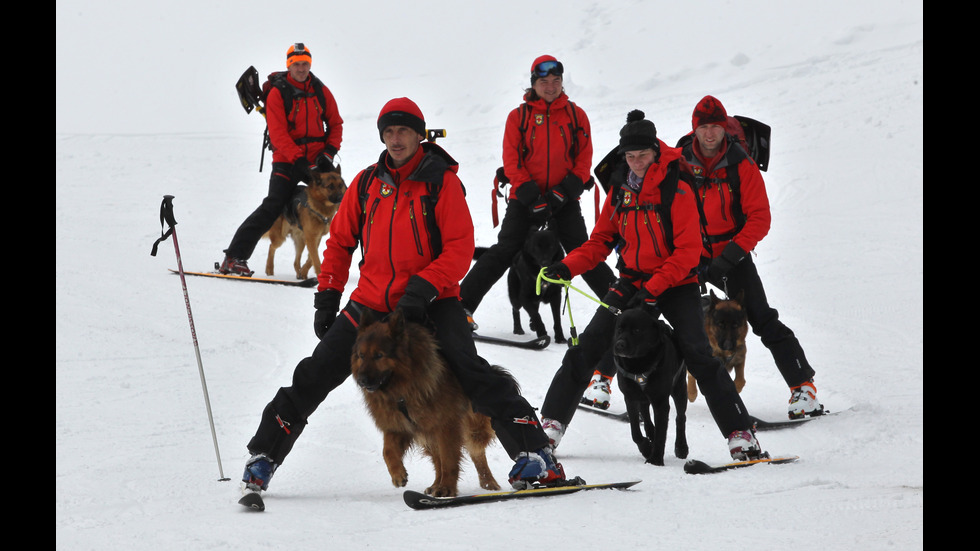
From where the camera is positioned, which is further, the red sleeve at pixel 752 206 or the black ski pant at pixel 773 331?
the black ski pant at pixel 773 331

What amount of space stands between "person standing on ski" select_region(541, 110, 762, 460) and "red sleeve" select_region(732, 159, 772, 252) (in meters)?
0.58

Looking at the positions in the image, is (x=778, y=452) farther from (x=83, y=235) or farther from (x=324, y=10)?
(x=324, y=10)

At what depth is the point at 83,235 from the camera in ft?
38.2

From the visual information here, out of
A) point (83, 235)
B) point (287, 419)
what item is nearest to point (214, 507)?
point (287, 419)

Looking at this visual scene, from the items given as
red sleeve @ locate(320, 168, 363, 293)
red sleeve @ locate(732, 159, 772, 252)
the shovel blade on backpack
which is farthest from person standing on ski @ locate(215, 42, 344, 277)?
red sleeve @ locate(320, 168, 363, 293)

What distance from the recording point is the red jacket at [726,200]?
236 inches

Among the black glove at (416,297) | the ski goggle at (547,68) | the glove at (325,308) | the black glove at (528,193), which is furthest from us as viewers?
the black glove at (528,193)

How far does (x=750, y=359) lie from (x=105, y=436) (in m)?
5.13

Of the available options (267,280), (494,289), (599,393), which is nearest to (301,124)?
(267,280)

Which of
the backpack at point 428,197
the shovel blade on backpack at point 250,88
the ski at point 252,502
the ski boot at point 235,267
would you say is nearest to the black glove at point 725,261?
the backpack at point 428,197

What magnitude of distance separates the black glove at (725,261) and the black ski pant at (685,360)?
0.55 metres

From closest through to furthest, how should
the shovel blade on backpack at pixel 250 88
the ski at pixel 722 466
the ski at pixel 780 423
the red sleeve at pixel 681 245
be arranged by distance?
the ski at pixel 722 466 < the red sleeve at pixel 681 245 < the ski at pixel 780 423 < the shovel blade on backpack at pixel 250 88

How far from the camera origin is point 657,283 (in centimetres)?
533

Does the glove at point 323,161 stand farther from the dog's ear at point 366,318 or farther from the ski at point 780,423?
the dog's ear at point 366,318
